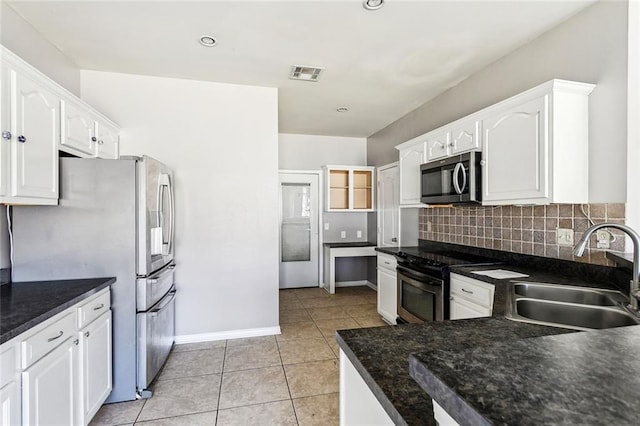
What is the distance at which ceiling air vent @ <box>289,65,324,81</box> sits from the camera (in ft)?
10.1

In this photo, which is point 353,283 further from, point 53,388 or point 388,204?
point 53,388

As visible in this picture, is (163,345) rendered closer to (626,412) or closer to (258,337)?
(258,337)

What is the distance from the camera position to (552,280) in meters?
2.05

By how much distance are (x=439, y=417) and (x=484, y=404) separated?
0.17 meters

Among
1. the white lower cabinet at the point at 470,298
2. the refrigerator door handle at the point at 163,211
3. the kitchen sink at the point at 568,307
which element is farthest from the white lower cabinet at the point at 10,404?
the white lower cabinet at the point at 470,298

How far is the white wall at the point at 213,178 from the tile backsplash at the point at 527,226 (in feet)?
6.57

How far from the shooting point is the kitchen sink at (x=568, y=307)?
1496 millimetres

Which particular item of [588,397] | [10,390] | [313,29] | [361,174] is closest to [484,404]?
[588,397]

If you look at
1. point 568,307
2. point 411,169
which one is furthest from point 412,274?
point 568,307

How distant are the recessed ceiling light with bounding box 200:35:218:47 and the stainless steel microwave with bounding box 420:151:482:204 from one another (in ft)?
7.31

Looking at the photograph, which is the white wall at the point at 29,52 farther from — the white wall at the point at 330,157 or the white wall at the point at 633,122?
the white wall at the point at 633,122

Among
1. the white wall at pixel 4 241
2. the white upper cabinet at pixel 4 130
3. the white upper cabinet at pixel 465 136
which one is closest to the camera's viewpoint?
the white upper cabinet at pixel 4 130

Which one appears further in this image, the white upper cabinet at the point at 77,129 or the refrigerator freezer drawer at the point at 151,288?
the refrigerator freezer drawer at the point at 151,288

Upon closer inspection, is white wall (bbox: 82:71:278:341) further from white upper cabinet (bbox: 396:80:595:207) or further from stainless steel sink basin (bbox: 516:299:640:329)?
stainless steel sink basin (bbox: 516:299:640:329)
